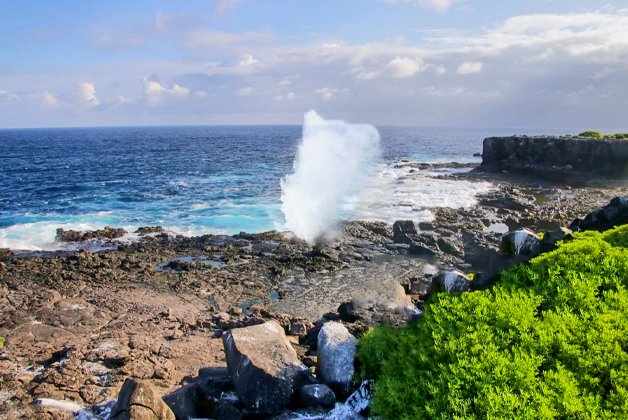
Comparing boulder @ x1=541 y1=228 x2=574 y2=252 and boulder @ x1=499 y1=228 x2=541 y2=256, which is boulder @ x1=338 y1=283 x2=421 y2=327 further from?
boulder @ x1=541 y1=228 x2=574 y2=252

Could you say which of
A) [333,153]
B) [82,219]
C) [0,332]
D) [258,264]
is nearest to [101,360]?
[0,332]

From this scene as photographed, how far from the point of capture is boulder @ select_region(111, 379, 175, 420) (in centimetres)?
888

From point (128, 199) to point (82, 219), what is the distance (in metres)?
8.77

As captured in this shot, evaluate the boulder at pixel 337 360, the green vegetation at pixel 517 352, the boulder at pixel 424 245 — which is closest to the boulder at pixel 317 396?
the boulder at pixel 337 360

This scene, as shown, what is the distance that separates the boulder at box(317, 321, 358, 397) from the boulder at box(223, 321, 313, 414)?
50 centimetres

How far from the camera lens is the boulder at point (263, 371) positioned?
9.95 m

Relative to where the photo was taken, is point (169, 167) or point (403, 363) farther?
point (169, 167)

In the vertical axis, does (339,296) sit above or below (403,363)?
below

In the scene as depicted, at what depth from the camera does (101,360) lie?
1438cm

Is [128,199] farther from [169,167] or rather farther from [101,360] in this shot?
[101,360]

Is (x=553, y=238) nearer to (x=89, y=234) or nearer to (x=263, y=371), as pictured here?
(x=263, y=371)

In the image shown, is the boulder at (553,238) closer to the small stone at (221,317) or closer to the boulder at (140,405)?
the small stone at (221,317)

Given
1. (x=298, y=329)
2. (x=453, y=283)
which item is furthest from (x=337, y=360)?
(x=298, y=329)

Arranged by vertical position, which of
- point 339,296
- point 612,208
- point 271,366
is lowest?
point 339,296
